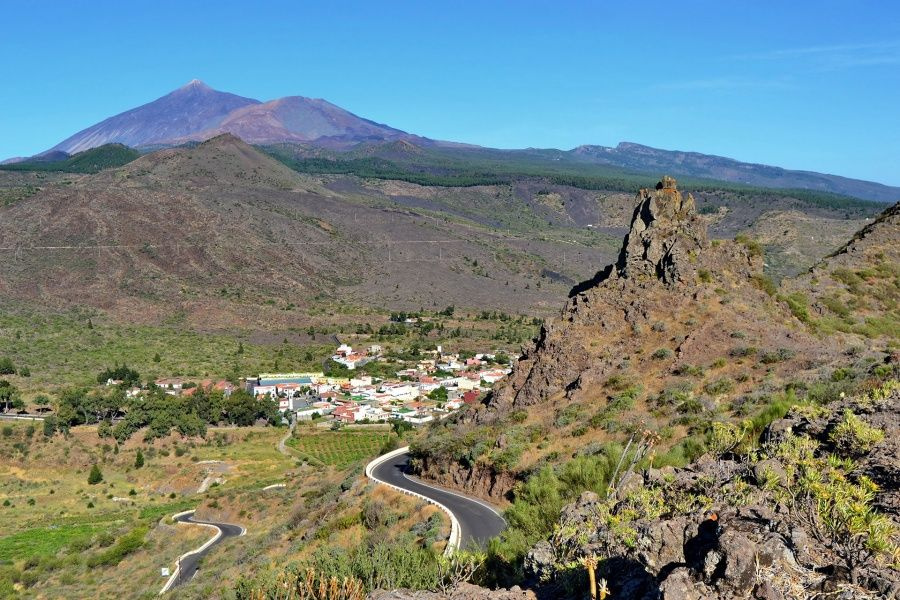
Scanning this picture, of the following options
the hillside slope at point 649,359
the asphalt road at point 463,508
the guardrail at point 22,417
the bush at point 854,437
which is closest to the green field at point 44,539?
Answer: the asphalt road at point 463,508

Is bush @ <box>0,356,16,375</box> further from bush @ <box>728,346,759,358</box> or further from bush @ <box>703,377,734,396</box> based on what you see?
bush @ <box>703,377,734,396</box>

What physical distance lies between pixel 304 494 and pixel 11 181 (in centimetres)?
16898

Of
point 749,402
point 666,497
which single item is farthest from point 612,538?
point 749,402

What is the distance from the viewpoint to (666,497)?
321 inches

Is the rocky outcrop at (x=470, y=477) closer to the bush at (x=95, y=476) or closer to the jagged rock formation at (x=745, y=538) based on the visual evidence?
the jagged rock formation at (x=745, y=538)

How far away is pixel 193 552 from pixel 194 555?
17.9 inches

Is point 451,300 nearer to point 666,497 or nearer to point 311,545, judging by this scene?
point 311,545

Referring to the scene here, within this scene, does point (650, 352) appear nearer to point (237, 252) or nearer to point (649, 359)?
point (649, 359)

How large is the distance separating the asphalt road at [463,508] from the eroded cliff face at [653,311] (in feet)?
9.69

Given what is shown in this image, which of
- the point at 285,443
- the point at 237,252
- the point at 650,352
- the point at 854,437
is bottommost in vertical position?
the point at 285,443

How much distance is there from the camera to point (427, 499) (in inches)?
798

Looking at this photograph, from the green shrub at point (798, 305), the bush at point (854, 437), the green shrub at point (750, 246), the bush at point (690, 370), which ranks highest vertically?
the green shrub at point (750, 246)

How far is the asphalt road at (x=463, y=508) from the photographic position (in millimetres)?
16531

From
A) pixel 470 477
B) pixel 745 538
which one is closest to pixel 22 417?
pixel 470 477
